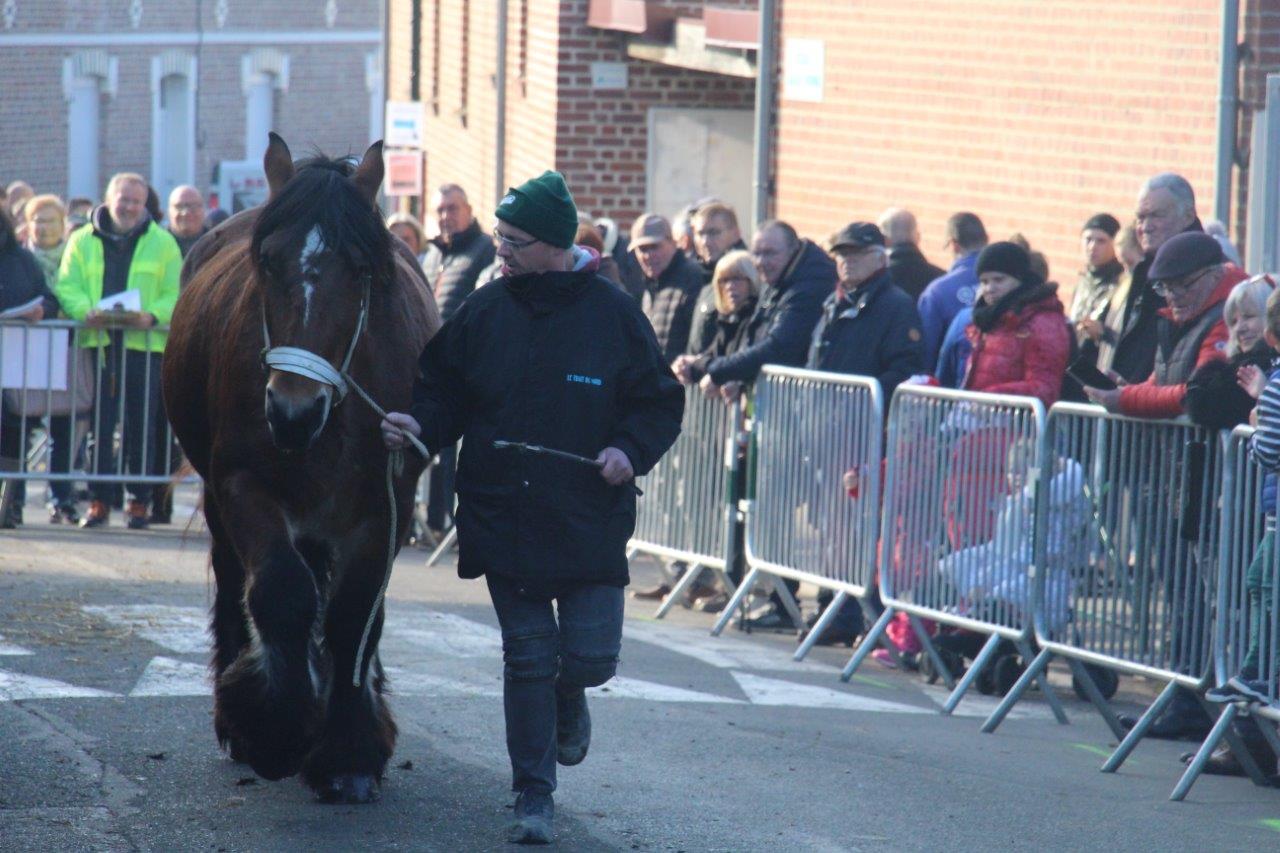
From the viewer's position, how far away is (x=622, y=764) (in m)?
6.91

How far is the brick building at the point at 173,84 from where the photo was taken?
4072 cm

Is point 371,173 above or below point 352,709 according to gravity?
above

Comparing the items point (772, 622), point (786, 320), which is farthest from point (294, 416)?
point (772, 622)

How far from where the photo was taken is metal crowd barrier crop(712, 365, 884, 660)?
946cm

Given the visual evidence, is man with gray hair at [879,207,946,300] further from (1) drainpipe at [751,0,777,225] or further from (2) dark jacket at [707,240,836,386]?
(1) drainpipe at [751,0,777,225]

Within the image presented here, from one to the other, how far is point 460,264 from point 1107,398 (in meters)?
6.14

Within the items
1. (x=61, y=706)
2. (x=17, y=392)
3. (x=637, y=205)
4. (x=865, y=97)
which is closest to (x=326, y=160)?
(x=61, y=706)

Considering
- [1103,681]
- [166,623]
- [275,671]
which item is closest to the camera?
[275,671]

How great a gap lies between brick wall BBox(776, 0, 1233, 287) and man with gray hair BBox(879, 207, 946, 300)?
1132mm

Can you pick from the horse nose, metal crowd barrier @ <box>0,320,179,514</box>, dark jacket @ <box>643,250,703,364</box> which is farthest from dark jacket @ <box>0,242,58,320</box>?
the horse nose

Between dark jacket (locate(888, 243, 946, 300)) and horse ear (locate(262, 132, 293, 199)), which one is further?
dark jacket (locate(888, 243, 946, 300))

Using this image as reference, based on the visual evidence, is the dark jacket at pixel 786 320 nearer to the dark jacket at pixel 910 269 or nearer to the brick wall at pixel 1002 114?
the dark jacket at pixel 910 269

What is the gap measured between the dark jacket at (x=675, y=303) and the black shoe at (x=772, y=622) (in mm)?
1699

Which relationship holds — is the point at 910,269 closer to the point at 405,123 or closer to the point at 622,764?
the point at 622,764
